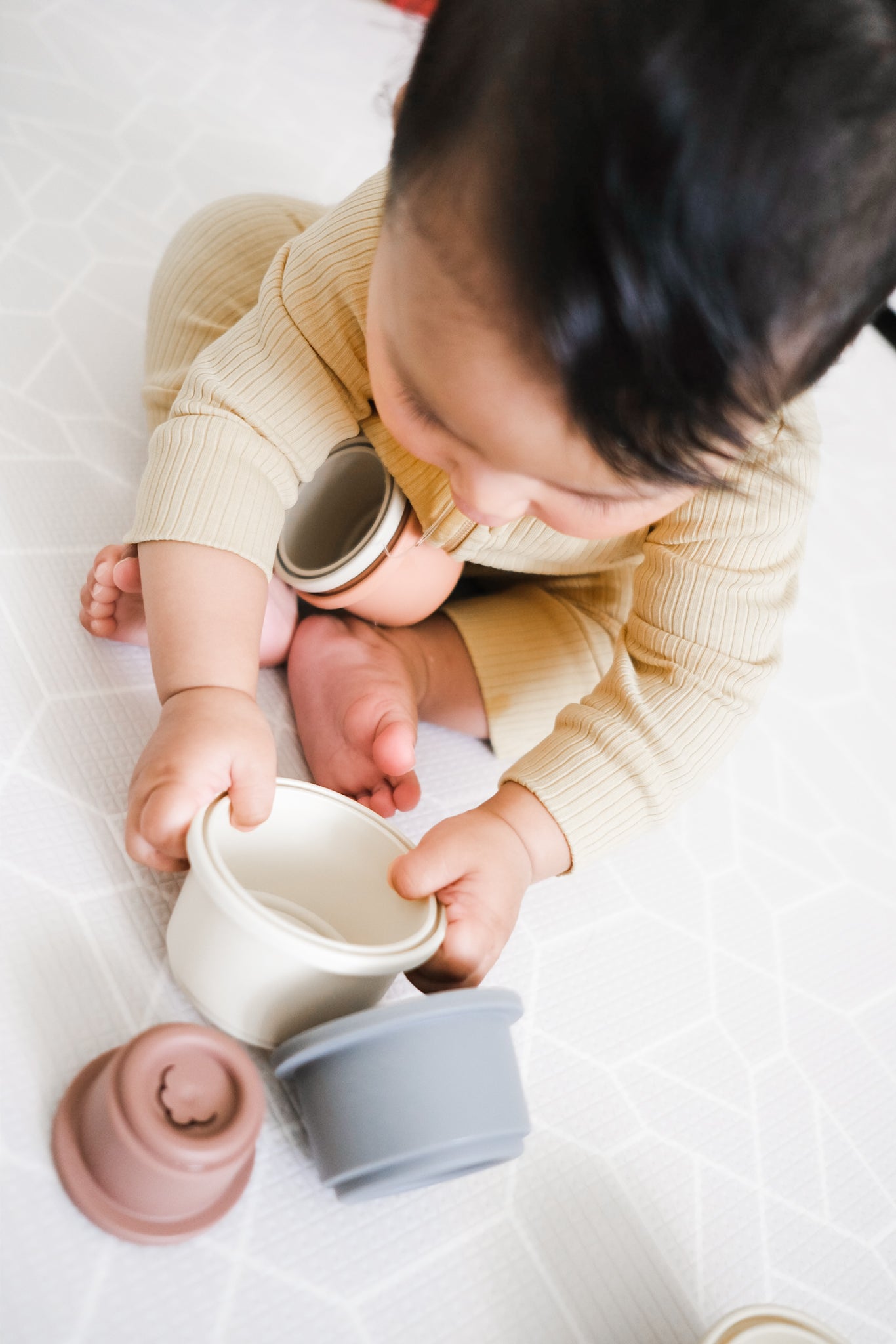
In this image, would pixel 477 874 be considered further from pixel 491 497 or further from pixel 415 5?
pixel 415 5

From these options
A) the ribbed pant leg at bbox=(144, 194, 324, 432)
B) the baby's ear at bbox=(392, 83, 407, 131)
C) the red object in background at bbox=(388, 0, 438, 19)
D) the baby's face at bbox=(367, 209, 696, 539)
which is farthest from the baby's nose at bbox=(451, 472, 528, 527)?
the red object in background at bbox=(388, 0, 438, 19)

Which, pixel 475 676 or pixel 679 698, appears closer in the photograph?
pixel 679 698

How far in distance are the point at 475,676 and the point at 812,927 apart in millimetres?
322

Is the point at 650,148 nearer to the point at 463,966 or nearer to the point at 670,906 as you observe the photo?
the point at 463,966

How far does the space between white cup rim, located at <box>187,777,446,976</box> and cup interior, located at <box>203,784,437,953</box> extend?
0.18ft

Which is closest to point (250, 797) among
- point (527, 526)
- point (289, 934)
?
point (289, 934)

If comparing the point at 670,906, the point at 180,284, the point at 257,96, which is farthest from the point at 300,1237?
the point at 257,96

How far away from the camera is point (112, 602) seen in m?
0.66

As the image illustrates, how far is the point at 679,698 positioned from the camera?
0.70m

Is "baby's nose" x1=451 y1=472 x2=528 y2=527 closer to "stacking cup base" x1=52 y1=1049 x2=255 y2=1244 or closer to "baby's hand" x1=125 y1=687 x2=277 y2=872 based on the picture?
"baby's hand" x1=125 y1=687 x2=277 y2=872

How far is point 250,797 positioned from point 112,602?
205 millimetres

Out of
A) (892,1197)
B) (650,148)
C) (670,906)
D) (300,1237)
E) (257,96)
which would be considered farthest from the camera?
(257,96)

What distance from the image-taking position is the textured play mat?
46cm

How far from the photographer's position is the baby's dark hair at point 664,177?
37 cm
